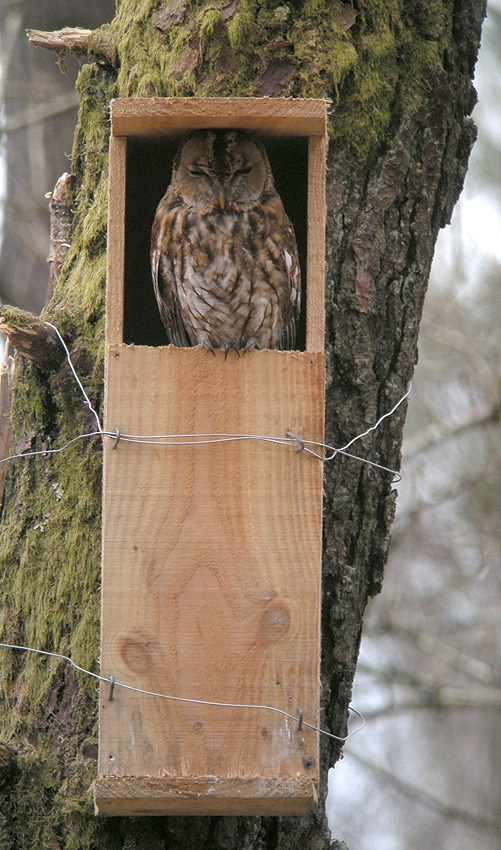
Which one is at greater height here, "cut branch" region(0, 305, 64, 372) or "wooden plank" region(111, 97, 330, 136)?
"wooden plank" region(111, 97, 330, 136)

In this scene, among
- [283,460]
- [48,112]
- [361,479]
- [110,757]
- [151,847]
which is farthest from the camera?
[48,112]

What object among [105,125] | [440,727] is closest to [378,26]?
[105,125]

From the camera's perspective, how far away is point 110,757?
2033 mm

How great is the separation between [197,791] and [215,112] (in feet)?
5.04

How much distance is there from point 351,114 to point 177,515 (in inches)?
53.9

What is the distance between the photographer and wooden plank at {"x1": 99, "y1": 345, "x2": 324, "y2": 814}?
2061 mm

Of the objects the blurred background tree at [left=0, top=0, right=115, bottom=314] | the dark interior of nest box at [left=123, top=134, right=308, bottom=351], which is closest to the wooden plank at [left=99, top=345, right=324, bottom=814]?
the dark interior of nest box at [left=123, top=134, right=308, bottom=351]

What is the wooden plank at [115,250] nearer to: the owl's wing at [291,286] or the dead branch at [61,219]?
the owl's wing at [291,286]

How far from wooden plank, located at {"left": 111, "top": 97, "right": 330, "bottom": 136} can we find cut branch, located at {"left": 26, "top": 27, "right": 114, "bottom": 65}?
793 millimetres

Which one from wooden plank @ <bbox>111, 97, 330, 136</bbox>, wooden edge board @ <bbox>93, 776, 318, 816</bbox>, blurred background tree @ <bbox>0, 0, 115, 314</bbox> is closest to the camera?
wooden edge board @ <bbox>93, 776, 318, 816</bbox>

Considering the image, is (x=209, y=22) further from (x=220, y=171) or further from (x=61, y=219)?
(x=61, y=219)

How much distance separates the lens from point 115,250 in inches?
88.4

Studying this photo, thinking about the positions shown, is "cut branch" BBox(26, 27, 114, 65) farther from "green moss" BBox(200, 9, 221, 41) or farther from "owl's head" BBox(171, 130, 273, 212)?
"owl's head" BBox(171, 130, 273, 212)

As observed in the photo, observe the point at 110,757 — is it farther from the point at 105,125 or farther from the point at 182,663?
the point at 105,125
